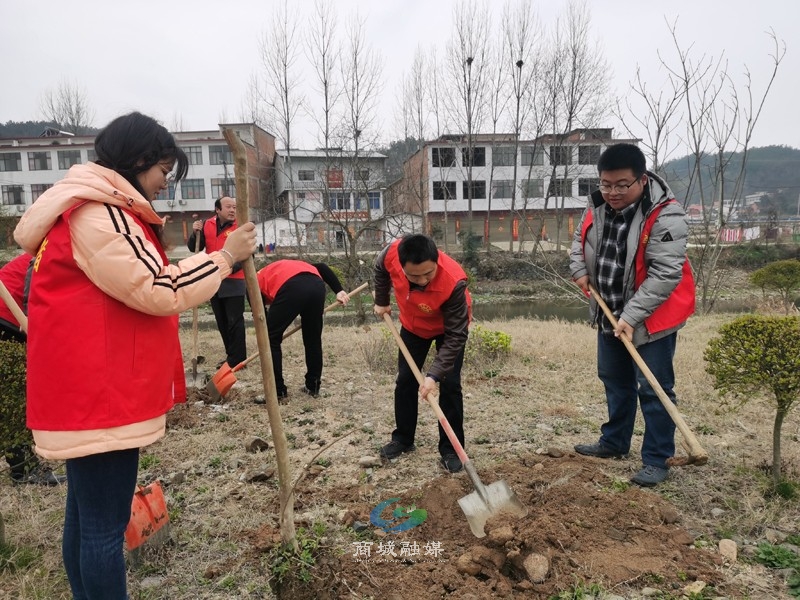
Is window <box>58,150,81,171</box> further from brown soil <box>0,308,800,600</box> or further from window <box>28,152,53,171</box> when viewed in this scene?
→ brown soil <box>0,308,800,600</box>

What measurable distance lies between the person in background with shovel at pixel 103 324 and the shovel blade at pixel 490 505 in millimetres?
1512

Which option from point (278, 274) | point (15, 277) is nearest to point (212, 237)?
point (278, 274)

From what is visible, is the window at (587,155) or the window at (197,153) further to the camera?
the window at (197,153)

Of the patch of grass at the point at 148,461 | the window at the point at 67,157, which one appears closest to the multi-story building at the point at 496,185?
the window at the point at 67,157

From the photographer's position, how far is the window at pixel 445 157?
31953 mm

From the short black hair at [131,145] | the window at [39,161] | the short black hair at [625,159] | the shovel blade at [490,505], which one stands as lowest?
the shovel blade at [490,505]

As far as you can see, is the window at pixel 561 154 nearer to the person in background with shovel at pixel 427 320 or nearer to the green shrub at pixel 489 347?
the green shrub at pixel 489 347

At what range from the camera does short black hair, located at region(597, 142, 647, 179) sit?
9.74 ft

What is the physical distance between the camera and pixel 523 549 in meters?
2.29

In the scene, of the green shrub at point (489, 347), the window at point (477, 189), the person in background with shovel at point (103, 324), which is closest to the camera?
the person in background with shovel at point (103, 324)

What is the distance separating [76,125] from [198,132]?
35.6ft

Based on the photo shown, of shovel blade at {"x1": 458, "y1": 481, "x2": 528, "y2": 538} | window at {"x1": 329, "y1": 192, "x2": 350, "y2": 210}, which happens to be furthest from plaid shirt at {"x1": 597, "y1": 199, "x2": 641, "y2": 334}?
window at {"x1": 329, "y1": 192, "x2": 350, "y2": 210}

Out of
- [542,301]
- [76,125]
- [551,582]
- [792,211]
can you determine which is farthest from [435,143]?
[792,211]

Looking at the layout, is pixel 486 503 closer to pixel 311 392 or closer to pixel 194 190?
pixel 311 392
